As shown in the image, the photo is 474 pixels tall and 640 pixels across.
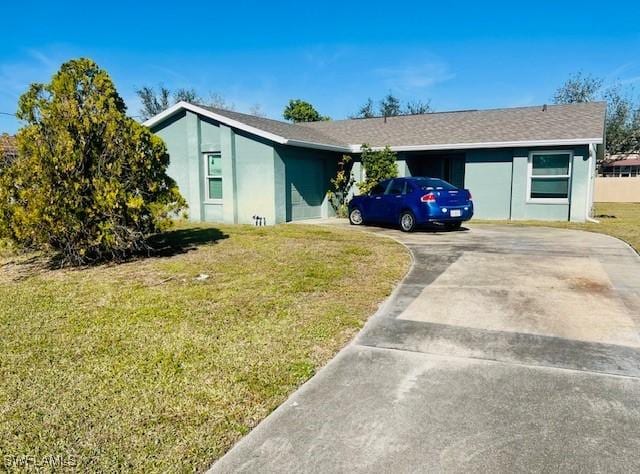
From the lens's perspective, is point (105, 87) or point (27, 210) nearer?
point (27, 210)

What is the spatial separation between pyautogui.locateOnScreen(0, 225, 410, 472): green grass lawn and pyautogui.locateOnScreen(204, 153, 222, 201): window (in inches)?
317

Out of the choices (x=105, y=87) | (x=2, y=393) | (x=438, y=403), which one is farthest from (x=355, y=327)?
(x=105, y=87)

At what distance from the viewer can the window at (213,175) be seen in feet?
53.7

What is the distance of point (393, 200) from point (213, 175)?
6576 millimetres

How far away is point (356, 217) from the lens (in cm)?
1521

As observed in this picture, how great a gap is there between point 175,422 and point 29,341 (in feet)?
7.91

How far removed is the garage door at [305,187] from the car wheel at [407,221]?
14.3ft

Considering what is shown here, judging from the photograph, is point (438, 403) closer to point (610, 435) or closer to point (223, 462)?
point (610, 435)

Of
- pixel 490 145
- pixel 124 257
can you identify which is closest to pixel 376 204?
pixel 490 145

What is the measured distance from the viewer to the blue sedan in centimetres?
1254

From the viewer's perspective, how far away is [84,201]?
321 inches

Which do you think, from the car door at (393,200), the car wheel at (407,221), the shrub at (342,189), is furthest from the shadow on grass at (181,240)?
the shrub at (342,189)

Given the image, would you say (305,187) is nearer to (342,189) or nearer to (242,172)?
(342,189)

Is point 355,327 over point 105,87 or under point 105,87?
under
